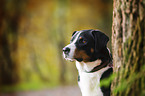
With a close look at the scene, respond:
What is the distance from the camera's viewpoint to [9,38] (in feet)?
27.7

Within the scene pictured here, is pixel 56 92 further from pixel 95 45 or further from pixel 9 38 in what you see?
pixel 95 45

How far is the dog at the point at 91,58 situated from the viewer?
191 centimetres

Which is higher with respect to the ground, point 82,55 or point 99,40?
point 99,40

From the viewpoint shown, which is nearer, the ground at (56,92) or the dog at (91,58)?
the dog at (91,58)

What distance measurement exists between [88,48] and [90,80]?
0.30 metres

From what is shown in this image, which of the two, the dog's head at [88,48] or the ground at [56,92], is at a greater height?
the dog's head at [88,48]

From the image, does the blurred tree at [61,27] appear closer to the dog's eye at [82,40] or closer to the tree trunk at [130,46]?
the dog's eye at [82,40]

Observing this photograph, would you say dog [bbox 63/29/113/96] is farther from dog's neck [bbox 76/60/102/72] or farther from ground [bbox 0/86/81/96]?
ground [bbox 0/86/81/96]

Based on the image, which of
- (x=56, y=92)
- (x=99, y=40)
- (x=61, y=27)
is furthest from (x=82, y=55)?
(x=61, y=27)

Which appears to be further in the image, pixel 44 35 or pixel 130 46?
pixel 44 35

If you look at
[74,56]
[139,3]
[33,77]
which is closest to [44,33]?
[33,77]

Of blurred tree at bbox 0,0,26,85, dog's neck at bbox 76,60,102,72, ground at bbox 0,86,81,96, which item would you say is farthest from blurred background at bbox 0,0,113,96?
dog's neck at bbox 76,60,102,72

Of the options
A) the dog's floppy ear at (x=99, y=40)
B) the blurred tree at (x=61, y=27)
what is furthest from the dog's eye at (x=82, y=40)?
the blurred tree at (x=61, y=27)

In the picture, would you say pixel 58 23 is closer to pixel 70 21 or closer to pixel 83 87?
pixel 70 21
